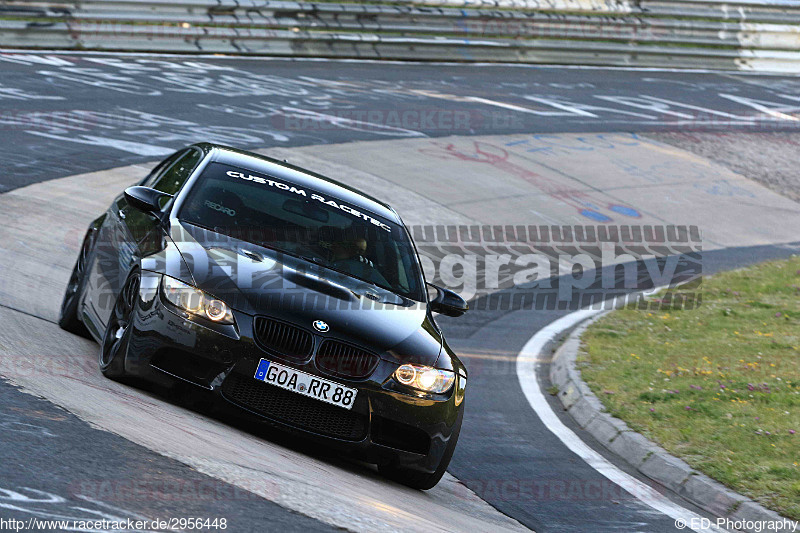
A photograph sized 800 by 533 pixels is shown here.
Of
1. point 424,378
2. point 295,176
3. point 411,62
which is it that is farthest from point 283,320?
point 411,62

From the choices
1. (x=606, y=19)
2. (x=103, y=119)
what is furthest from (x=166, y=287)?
(x=606, y=19)

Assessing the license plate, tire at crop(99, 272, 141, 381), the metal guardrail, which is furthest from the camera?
the metal guardrail

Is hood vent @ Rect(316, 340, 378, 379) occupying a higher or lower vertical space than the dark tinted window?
lower

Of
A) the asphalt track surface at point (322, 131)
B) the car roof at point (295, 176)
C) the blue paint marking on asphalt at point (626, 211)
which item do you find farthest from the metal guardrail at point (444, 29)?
the car roof at point (295, 176)

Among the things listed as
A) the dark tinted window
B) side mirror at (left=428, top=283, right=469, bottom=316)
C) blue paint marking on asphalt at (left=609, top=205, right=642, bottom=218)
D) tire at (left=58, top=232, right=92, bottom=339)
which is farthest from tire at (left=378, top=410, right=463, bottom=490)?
blue paint marking on asphalt at (left=609, top=205, right=642, bottom=218)

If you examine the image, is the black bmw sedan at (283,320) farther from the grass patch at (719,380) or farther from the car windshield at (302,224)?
the grass patch at (719,380)

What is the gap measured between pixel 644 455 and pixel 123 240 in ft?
12.8

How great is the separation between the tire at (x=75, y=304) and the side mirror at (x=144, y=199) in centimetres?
88

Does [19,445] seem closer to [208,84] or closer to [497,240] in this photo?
[497,240]

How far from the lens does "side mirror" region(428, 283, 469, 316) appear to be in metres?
7.24

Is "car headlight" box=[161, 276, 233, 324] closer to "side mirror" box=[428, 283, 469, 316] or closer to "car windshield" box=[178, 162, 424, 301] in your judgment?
"car windshield" box=[178, 162, 424, 301]

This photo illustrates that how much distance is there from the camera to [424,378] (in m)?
6.09

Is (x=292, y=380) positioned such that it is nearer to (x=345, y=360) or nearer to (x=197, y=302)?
(x=345, y=360)

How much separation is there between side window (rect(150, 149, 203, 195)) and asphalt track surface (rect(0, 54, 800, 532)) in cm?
129
